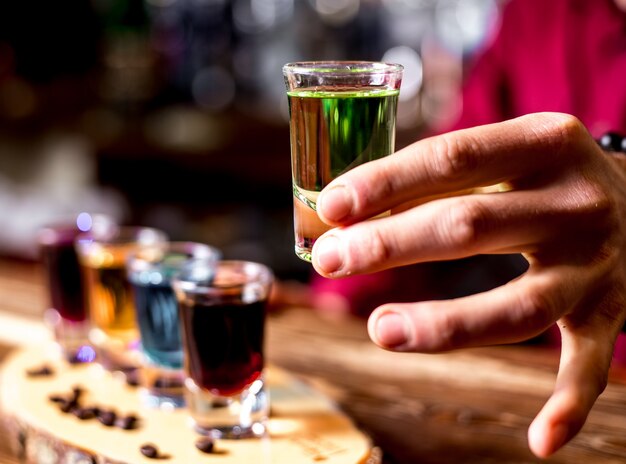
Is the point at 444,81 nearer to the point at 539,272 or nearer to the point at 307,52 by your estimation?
the point at 307,52

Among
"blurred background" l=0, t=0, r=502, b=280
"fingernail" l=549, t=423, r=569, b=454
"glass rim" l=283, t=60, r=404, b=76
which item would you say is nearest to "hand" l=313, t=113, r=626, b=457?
"fingernail" l=549, t=423, r=569, b=454

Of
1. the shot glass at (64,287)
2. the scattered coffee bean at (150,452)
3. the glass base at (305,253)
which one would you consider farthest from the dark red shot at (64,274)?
the glass base at (305,253)

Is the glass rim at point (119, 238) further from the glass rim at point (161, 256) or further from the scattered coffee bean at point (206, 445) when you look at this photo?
the scattered coffee bean at point (206, 445)

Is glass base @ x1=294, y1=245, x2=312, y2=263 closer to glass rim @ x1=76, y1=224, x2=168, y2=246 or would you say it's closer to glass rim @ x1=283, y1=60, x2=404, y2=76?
glass rim @ x1=283, y1=60, x2=404, y2=76

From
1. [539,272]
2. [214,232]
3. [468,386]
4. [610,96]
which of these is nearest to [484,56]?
[610,96]

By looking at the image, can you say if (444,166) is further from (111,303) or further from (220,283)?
(111,303)

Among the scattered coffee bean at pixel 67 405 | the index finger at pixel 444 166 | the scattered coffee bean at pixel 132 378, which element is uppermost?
the index finger at pixel 444 166

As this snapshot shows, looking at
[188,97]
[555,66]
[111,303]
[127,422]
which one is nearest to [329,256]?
[127,422]

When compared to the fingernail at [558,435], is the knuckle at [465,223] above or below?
above
